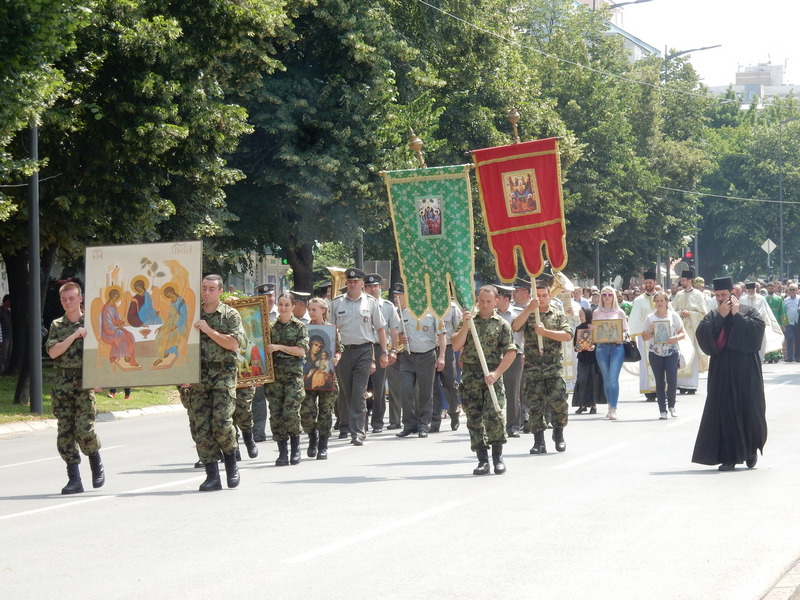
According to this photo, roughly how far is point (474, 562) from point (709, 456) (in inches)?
204

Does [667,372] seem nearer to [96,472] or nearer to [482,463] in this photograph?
[482,463]

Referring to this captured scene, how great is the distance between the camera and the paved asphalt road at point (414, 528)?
298 inches

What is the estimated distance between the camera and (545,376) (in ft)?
47.8

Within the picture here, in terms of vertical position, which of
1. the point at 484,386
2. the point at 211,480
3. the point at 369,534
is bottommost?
the point at 369,534

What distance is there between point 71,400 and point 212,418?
3.96ft

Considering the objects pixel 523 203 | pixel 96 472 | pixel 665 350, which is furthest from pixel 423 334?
pixel 96 472

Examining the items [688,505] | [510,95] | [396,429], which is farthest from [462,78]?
[688,505]

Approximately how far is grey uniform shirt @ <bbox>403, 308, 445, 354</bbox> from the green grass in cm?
549

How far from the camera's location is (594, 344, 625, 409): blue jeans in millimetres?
19562

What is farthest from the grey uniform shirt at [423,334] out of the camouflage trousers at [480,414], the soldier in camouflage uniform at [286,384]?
the camouflage trousers at [480,414]

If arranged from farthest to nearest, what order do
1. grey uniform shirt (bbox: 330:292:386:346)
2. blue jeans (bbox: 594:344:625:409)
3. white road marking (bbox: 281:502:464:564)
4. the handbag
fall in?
the handbag < blue jeans (bbox: 594:344:625:409) < grey uniform shirt (bbox: 330:292:386:346) < white road marking (bbox: 281:502:464:564)

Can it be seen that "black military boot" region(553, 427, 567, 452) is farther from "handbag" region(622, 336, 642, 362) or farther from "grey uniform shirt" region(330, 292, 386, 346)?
"handbag" region(622, 336, 642, 362)

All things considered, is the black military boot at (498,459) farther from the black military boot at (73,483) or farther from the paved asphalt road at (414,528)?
the black military boot at (73,483)

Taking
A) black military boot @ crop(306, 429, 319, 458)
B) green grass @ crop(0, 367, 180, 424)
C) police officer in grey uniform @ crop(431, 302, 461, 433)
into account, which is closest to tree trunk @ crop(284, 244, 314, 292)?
green grass @ crop(0, 367, 180, 424)
